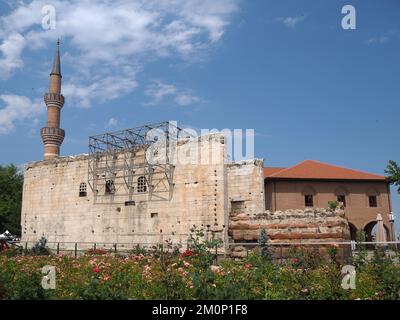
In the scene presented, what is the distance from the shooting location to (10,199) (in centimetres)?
3878

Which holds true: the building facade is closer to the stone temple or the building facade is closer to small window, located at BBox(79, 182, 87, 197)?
the stone temple

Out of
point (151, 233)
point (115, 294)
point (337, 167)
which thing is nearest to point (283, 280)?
point (115, 294)

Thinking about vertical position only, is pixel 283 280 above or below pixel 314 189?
below

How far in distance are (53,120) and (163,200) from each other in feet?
67.3

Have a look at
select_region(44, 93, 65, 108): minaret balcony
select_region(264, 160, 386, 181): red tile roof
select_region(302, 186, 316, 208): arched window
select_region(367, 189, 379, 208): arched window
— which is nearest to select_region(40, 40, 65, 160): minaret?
select_region(44, 93, 65, 108): minaret balcony

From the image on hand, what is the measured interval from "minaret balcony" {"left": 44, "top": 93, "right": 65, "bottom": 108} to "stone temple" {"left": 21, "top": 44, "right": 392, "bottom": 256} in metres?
13.2

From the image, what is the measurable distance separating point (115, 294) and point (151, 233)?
48.8 ft

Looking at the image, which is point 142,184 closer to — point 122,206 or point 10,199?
point 122,206

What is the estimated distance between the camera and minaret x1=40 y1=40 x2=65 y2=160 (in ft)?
115

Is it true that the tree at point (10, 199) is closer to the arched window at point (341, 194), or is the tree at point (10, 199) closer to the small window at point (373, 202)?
the arched window at point (341, 194)

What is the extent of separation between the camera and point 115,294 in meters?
5.56

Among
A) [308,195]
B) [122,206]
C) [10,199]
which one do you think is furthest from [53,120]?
[308,195]

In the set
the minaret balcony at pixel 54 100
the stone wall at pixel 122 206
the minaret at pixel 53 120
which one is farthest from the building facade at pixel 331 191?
A: the minaret balcony at pixel 54 100
